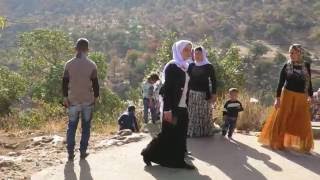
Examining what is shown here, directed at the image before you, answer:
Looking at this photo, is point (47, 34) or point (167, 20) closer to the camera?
point (47, 34)

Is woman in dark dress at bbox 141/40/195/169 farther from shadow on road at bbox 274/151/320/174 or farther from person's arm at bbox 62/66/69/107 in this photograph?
shadow on road at bbox 274/151/320/174

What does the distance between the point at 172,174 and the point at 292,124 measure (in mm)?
2253

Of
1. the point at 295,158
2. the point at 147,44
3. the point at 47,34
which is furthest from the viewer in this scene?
the point at 147,44

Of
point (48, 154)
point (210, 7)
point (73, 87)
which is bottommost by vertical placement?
point (48, 154)

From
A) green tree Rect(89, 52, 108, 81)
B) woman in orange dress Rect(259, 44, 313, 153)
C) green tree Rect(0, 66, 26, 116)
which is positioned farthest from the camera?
green tree Rect(89, 52, 108, 81)

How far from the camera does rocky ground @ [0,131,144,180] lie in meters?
6.52

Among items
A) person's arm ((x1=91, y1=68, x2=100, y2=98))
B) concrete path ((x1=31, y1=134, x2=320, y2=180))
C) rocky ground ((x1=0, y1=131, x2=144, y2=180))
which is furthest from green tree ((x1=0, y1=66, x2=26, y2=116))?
person's arm ((x1=91, y1=68, x2=100, y2=98))

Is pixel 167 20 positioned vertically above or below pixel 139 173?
above

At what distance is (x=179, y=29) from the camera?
325ft

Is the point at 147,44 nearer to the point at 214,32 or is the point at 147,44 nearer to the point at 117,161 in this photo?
the point at 214,32

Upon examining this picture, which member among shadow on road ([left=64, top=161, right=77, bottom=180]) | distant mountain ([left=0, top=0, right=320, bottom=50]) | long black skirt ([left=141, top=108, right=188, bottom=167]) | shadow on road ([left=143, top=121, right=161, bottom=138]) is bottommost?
shadow on road ([left=143, top=121, right=161, bottom=138])

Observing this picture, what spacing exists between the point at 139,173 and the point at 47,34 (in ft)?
97.3

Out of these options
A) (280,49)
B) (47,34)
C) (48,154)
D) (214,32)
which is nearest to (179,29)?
(214,32)

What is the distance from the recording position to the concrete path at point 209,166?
239 inches
